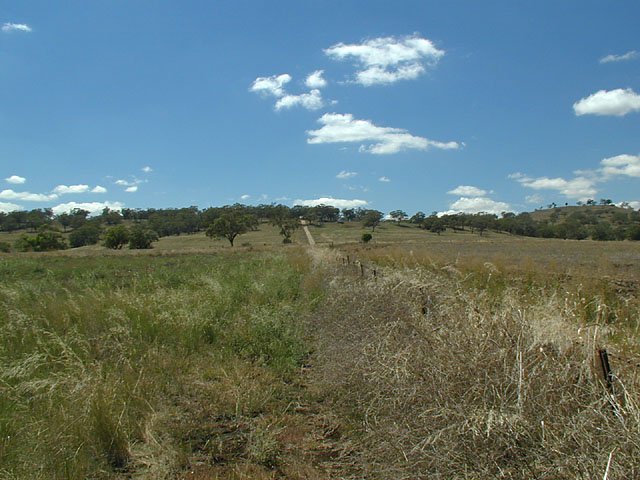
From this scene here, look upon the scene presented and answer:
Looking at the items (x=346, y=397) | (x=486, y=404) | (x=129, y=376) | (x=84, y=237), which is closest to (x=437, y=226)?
(x=84, y=237)

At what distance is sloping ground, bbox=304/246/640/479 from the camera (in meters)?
2.20

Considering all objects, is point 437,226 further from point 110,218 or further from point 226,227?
point 110,218

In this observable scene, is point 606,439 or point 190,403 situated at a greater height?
point 606,439

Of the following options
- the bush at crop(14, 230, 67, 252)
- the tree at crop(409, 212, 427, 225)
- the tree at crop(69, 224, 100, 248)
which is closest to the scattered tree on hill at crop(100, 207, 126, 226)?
the tree at crop(69, 224, 100, 248)

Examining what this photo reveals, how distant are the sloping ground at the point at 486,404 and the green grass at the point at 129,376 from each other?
1293 mm

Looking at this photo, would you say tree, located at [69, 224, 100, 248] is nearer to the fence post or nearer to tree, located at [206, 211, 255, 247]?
tree, located at [206, 211, 255, 247]

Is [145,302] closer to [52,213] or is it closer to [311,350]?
[311,350]

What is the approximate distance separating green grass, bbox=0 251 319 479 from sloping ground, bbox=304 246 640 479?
1.29 metres

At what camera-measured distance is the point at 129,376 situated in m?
5.05

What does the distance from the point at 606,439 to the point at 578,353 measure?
90 cm

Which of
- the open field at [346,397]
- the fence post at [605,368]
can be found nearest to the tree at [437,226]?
the open field at [346,397]

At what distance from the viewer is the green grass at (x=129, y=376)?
3615 mm

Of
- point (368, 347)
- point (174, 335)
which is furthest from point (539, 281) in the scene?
point (174, 335)

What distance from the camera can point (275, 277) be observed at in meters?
14.1
